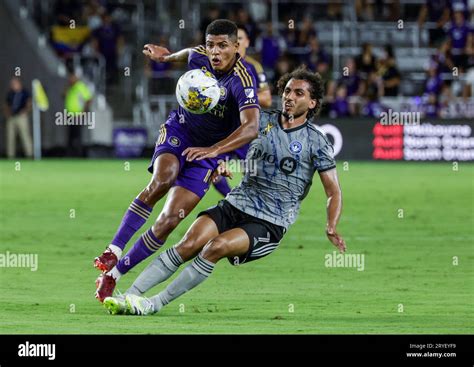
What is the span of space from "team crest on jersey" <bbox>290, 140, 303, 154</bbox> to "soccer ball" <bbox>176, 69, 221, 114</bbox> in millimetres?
834

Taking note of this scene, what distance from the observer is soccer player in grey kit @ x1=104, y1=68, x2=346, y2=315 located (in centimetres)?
976

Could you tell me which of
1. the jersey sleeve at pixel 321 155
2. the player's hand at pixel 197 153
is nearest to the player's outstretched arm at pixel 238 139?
the player's hand at pixel 197 153

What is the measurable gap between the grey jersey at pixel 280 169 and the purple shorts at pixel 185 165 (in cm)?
78

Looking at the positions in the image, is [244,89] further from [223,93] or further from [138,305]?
[138,305]

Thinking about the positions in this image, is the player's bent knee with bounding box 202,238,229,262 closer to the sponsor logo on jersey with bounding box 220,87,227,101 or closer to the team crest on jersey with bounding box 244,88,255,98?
the team crest on jersey with bounding box 244,88,255,98

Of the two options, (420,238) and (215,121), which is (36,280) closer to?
(215,121)

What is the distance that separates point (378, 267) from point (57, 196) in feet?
31.2

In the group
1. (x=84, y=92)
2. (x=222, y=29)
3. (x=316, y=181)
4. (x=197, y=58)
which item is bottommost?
(x=316, y=181)

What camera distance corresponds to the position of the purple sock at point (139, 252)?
10516mm

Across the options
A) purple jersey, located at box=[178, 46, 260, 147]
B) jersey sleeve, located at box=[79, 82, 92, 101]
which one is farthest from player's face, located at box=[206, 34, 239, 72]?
jersey sleeve, located at box=[79, 82, 92, 101]

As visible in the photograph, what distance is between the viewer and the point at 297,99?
10078 mm

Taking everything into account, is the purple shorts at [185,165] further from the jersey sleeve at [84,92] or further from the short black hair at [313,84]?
the jersey sleeve at [84,92]

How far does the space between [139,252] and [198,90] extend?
1439 millimetres

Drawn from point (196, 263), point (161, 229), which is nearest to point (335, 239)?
point (196, 263)
